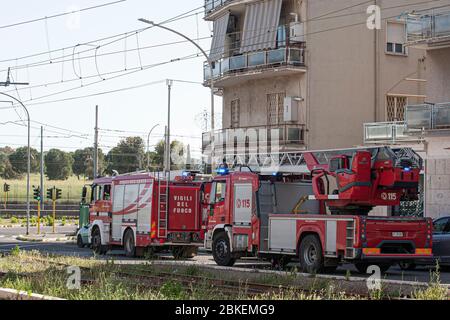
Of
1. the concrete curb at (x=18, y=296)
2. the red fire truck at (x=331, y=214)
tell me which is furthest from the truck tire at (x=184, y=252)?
the concrete curb at (x=18, y=296)

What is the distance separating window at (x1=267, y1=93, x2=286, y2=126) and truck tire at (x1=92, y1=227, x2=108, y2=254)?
12868 mm

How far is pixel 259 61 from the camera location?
44812 millimetres

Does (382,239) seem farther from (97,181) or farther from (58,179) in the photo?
(58,179)

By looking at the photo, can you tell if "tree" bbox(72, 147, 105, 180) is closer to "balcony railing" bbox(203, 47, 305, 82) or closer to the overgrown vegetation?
"balcony railing" bbox(203, 47, 305, 82)

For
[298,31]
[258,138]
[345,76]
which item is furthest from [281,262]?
Result: [298,31]

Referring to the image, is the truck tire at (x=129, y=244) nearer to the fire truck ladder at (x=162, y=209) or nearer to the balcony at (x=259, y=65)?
the fire truck ladder at (x=162, y=209)

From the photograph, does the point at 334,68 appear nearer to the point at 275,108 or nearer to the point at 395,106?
the point at 395,106

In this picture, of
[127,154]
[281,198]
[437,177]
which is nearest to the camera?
[281,198]

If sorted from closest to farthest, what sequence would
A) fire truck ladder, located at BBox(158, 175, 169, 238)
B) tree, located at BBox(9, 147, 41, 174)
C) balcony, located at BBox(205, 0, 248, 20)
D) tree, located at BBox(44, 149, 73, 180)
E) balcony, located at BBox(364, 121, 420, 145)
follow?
1. fire truck ladder, located at BBox(158, 175, 169, 238)
2. balcony, located at BBox(364, 121, 420, 145)
3. balcony, located at BBox(205, 0, 248, 20)
4. tree, located at BBox(9, 147, 41, 174)
5. tree, located at BBox(44, 149, 73, 180)

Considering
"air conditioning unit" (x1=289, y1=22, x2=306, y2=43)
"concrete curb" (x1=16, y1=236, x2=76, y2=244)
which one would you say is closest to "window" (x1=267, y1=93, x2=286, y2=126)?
"air conditioning unit" (x1=289, y1=22, x2=306, y2=43)

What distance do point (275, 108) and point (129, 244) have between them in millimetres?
14884

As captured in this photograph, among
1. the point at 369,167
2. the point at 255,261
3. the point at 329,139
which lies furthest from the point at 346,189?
the point at 329,139

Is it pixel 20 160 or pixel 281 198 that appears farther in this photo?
pixel 20 160

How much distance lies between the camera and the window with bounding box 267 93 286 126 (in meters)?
45.0
